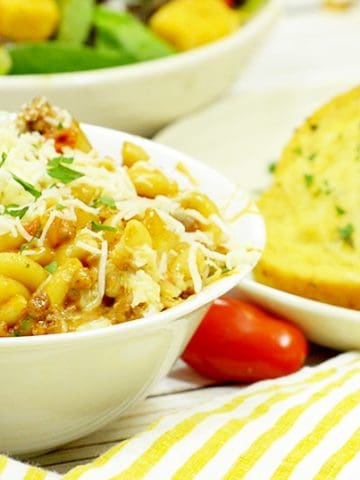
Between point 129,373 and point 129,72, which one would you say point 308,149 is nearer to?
point 129,72

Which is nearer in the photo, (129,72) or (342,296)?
(342,296)

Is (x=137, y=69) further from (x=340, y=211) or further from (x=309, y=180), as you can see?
(x=340, y=211)

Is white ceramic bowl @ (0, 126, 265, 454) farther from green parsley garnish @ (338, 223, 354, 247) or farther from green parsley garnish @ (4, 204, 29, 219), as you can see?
green parsley garnish @ (338, 223, 354, 247)

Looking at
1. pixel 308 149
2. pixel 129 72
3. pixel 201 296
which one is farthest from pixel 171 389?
Result: pixel 129 72

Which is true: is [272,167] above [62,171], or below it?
below

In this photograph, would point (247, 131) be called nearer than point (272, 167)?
No

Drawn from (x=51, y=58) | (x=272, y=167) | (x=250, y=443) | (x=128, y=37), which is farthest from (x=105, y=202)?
(x=128, y=37)
